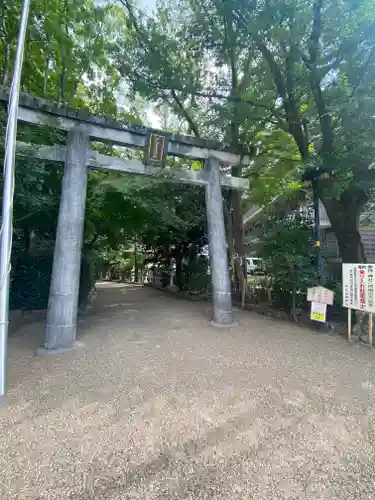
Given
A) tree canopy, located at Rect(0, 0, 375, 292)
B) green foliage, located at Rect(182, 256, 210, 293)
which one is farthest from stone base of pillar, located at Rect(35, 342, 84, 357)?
green foliage, located at Rect(182, 256, 210, 293)

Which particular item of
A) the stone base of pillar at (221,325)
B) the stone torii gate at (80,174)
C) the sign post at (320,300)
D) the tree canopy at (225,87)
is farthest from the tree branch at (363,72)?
the stone base of pillar at (221,325)

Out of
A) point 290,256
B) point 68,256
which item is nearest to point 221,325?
point 290,256

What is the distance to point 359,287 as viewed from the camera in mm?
5488

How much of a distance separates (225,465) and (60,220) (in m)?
4.66

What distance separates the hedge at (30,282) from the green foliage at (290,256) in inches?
232

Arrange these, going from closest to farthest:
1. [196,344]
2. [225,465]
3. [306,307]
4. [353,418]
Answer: [225,465] < [353,418] < [196,344] < [306,307]

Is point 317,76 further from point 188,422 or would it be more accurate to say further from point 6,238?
point 188,422

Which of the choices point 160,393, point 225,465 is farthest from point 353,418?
point 160,393

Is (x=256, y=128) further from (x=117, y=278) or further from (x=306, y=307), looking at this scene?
(x=117, y=278)

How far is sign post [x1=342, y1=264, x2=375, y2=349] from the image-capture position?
17.2 ft

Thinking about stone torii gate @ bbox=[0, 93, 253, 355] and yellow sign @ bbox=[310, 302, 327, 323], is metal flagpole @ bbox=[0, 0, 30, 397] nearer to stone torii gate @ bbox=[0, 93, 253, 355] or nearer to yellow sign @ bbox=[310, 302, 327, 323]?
stone torii gate @ bbox=[0, 93, 253, 355]

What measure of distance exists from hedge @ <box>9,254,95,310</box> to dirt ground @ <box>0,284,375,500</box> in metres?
2.35

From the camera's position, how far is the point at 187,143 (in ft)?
21.9

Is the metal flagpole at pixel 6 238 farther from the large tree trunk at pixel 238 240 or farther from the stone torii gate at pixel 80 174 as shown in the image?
the large tree trunk at pixel 238 240
